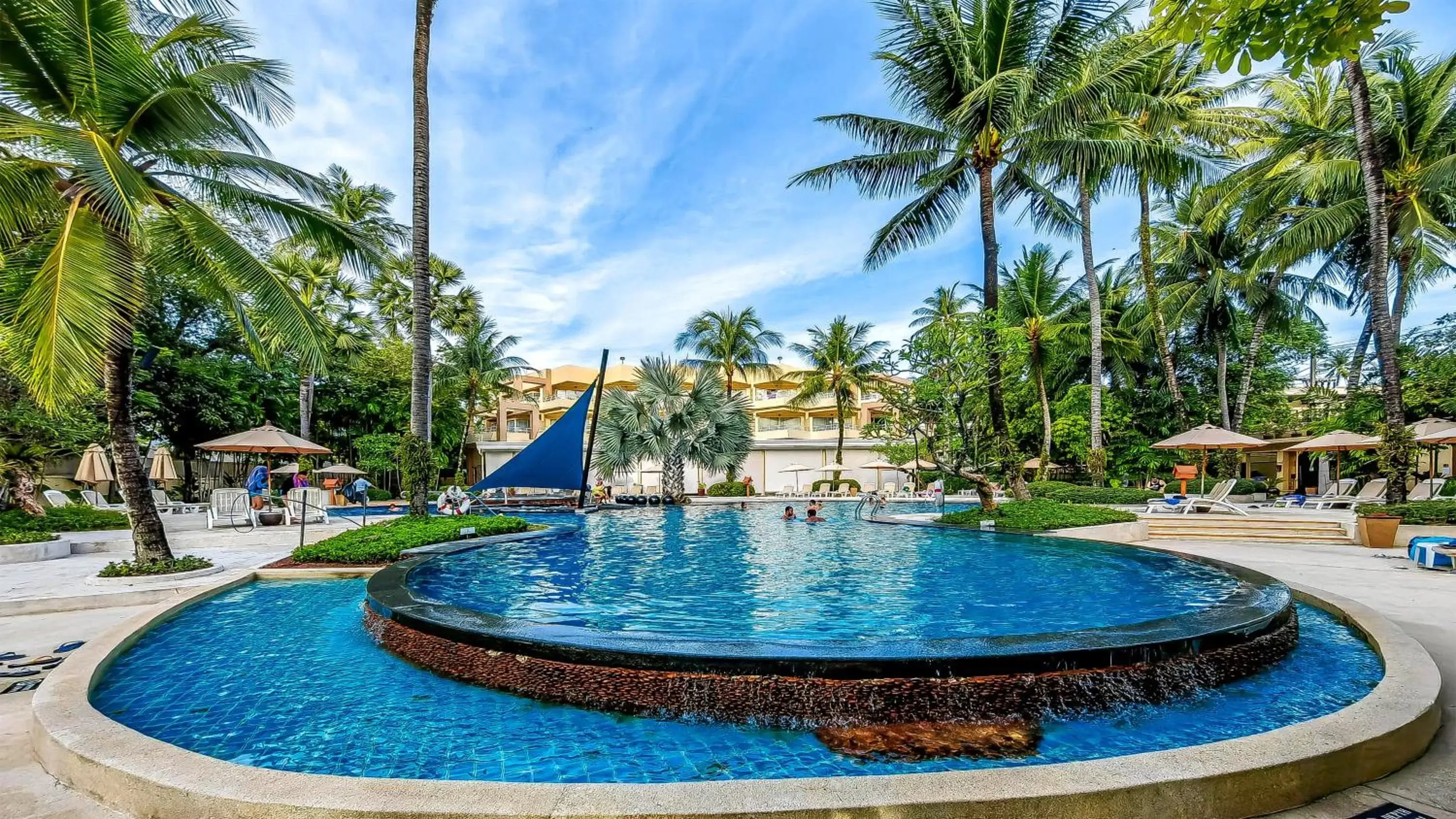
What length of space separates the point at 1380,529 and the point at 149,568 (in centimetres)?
1928

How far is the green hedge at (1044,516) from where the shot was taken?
13.5 metres

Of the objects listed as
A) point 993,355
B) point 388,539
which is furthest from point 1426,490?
point 388,539

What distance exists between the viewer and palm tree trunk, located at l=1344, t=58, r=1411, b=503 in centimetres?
1258

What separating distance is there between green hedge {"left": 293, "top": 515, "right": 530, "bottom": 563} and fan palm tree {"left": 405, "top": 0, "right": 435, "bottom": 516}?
107 cm

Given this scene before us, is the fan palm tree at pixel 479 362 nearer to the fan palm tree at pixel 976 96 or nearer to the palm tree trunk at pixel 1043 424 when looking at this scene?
the fan palm tree at pixel 976 96

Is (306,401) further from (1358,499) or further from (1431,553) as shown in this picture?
(1358,499)

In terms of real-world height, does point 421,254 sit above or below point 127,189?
above

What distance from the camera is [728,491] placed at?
103 ft

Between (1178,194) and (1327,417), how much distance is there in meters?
10.6

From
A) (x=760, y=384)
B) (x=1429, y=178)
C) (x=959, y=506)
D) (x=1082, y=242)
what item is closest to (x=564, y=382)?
(x=760, y=384)

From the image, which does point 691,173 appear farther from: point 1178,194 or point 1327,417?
point 1327,417

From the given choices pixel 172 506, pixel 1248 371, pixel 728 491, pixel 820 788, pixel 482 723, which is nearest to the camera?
pixel 820 788

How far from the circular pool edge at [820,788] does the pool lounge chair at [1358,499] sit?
54.7ft

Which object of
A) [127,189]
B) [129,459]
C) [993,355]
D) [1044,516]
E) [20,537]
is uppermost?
[127,189]
